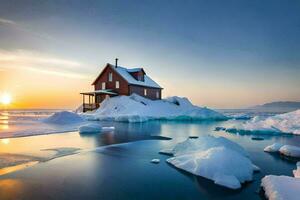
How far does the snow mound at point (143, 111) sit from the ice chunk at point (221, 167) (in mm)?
22813

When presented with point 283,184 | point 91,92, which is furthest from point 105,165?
point 91,92

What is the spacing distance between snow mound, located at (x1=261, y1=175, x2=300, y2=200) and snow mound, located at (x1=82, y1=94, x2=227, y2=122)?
25.3 meters

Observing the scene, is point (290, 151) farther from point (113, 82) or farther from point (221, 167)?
point (113, 82)

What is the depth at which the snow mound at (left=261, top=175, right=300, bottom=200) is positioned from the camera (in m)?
5.61

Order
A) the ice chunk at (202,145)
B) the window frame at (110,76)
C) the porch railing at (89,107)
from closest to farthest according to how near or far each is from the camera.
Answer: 1. the ice chunk at (202,145)
2. the porch railing at (89,107)
3. the window frame at (110,76)

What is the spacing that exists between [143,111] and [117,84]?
810 centimetres

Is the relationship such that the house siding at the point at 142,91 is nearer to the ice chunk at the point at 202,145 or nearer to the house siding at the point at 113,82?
the house siding at the point at 113,82

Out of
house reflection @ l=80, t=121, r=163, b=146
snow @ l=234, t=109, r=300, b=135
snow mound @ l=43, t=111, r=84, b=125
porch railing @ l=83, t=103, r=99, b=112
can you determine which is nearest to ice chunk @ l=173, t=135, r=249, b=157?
house reflection @ l=80, t=121, r=163, b=146

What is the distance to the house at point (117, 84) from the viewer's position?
40250 millimetres

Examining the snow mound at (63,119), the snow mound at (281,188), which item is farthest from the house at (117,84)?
the snow mound at (281,188)

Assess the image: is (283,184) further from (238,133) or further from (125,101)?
(125,101)

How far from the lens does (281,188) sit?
6062 mm

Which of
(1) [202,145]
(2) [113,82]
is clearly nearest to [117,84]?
(2) [113,82]

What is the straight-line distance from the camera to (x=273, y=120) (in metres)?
23.3
